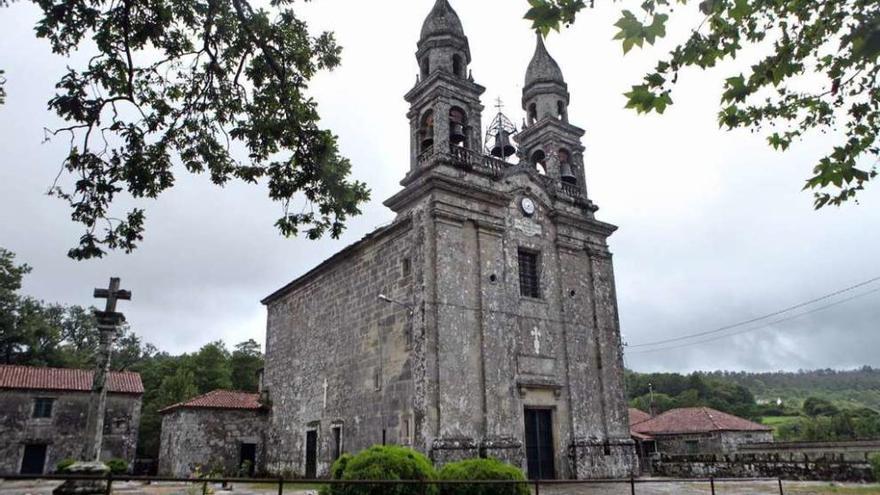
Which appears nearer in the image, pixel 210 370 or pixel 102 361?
pixel 102 361

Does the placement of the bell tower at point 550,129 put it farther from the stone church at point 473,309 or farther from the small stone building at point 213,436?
the small stone building at point 213,436

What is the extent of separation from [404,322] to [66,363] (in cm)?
3303

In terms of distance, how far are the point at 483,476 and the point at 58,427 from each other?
2415 cm

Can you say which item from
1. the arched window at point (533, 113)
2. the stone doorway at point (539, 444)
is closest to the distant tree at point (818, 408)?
the arched window at point (533, 113)

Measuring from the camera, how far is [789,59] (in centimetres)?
541

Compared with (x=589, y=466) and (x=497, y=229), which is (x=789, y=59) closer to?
(x=497, y=229)

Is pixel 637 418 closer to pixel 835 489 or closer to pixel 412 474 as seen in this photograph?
pixel 835 489

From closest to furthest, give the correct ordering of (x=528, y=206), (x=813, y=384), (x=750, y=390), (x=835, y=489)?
(x=835, y=489)
(x=528, y=206)
(x=750, y=390)
(x=813, y=384)

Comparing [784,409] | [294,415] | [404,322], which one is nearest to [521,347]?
[404,322]

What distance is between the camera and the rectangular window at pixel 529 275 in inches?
718

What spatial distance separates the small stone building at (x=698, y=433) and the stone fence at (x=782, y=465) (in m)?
7.35

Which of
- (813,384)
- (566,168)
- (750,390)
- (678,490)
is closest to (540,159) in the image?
(566,168)

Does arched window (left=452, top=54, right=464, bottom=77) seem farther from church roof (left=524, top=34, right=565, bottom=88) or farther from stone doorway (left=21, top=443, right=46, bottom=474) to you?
stone doorway (left=21, top=443, right=46, bottom=474)

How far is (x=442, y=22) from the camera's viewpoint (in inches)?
736
